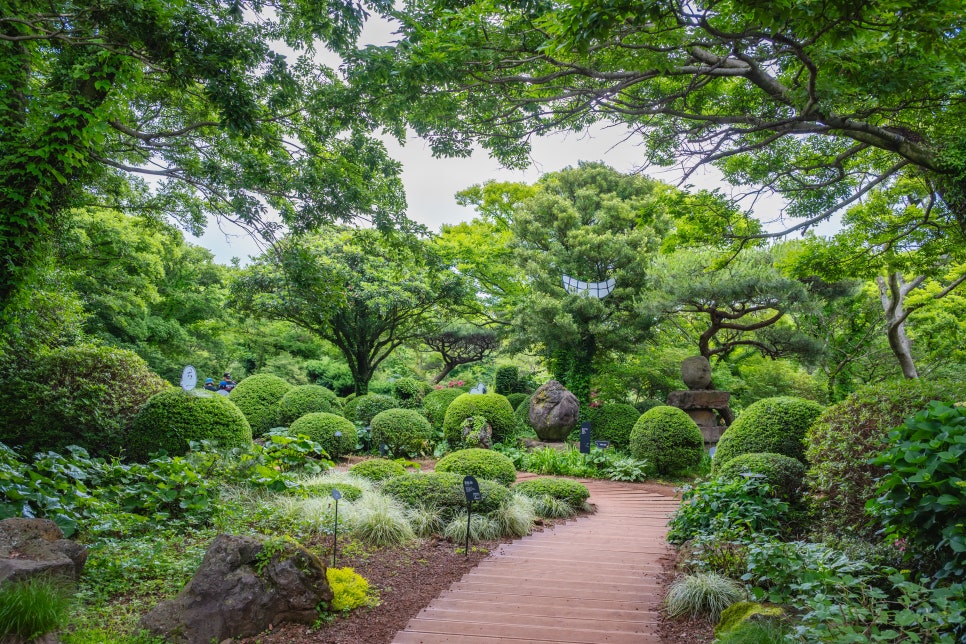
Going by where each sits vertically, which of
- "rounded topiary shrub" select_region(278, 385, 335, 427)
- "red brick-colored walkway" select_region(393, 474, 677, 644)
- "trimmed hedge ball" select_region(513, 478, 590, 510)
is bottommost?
"red brick-colored walkway" select_region(393, 474, 677, 644)

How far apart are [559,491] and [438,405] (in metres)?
7.27

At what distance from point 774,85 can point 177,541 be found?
20.3ft

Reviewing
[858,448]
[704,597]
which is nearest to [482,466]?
[704,597]

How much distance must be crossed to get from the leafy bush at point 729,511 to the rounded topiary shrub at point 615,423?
8.05 m

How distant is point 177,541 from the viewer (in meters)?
4.68

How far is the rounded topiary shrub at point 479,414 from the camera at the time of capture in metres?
12.9

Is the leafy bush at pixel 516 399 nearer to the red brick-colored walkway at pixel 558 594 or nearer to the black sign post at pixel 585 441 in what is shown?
the black sign post at pixel 585 441

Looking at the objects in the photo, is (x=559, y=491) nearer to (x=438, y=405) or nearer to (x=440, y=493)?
(x=440, y=493)

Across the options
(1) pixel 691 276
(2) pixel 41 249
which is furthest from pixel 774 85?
(1) pixel 691 276

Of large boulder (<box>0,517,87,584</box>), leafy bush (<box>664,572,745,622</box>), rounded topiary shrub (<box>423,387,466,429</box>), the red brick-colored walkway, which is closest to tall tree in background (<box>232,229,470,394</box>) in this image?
rounded topiary shrub (<box>423,387,466,429</box>)

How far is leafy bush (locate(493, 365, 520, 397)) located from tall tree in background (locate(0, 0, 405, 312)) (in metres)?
10.9

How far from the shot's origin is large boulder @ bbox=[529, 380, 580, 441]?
13.7 meters

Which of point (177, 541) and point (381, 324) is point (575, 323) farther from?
point (177, 541)

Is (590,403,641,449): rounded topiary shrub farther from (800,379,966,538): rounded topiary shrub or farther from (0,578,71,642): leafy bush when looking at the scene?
(0,578,71,642): leafy bush
